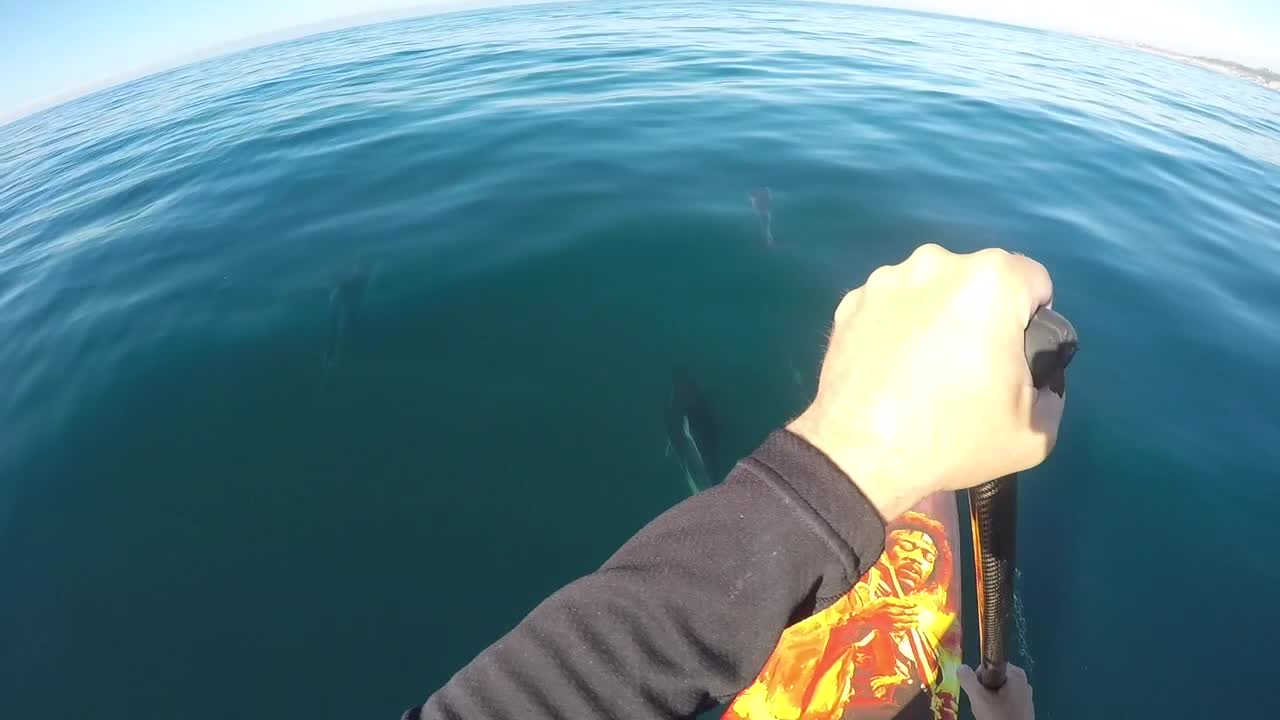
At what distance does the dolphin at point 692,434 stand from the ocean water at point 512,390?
10 centimetres

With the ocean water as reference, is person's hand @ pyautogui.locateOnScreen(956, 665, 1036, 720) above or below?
below

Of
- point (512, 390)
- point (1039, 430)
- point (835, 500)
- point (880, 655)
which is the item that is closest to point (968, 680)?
point (880, 655)

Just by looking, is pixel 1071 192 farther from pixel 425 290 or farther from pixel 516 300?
pixel 425 290

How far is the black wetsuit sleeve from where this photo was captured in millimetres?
1024

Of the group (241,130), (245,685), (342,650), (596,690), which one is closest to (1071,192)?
(596,690)

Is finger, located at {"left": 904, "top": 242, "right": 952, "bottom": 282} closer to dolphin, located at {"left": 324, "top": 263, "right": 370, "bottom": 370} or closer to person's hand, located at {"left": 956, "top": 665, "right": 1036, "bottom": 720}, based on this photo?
person's hand, located at {"left": 956, "top": 665, "right": 1036, "bottom": 720}

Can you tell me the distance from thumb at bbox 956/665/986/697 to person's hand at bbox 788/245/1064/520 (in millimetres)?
2033

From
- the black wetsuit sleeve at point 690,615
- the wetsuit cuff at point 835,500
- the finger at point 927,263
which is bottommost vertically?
the black wetsuit sleeve at point 690,615

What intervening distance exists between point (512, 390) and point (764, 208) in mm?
3318

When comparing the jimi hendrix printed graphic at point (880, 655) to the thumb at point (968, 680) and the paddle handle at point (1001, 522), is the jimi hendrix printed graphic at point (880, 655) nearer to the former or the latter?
the thumb at point (968, 680)

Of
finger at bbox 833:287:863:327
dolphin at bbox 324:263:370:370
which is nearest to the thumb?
finger at bbox 833:287:863:327

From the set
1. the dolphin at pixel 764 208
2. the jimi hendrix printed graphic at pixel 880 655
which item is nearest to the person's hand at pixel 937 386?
the jimi hendrix printed graphic at pixel 880 655

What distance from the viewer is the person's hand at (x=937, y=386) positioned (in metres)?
1.07

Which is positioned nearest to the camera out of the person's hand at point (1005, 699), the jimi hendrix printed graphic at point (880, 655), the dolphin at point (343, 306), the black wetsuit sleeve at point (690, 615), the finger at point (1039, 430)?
the black wetsuit sleeve at point (690, 615)
